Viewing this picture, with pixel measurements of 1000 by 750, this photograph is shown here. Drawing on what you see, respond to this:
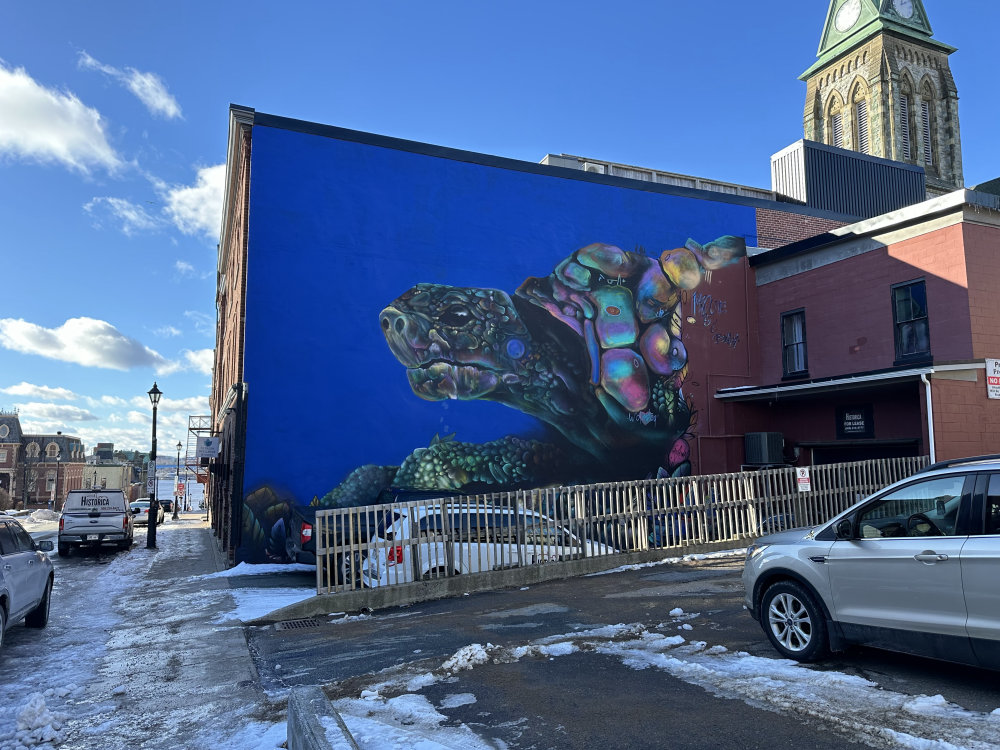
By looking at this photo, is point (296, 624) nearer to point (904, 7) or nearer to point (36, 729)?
point (36, 729)

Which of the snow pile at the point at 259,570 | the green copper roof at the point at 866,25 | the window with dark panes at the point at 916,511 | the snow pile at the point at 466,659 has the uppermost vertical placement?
the green copper roof at the point at 866,25

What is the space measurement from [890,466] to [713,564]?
5.72 metres

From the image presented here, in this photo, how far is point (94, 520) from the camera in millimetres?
19875

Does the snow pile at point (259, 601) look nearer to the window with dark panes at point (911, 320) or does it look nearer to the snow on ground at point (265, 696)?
the snow on ground at point (265, 696)

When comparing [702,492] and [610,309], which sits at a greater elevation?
[610,309]

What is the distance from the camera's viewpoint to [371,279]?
17156mm

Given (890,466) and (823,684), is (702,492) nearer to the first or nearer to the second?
(890,466)

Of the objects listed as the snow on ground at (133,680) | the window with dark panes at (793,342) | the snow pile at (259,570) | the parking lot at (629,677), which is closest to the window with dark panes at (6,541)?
the snow on ground at (133,680)

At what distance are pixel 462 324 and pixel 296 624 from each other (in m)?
10.2

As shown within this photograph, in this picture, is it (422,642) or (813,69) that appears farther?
(813,69)

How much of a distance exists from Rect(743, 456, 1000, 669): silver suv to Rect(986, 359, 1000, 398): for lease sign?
1172 centimetres

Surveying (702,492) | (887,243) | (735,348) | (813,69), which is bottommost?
(702,492)

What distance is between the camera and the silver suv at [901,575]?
489 centimetres

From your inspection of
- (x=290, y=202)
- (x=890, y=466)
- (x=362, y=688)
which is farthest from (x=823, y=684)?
(x=290, y=202)
